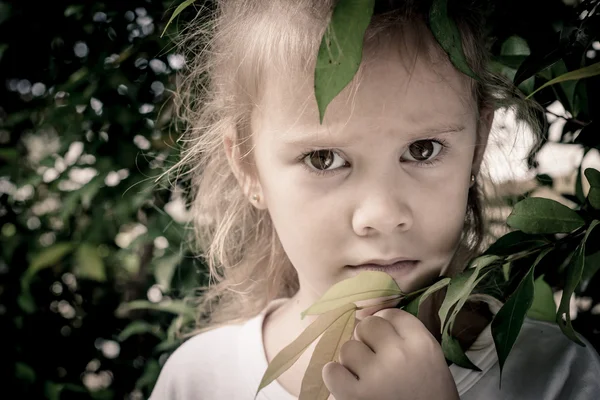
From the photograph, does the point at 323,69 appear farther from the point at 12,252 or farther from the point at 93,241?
the point at 12,252

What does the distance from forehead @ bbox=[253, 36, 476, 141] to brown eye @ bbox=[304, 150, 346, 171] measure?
0.13 ft

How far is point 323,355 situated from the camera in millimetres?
741

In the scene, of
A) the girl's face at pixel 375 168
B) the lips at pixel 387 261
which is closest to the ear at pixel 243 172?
the girl's face at pixel 375 168

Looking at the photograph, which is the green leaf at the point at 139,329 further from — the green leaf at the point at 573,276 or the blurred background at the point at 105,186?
the green leaf at the point at 573,276

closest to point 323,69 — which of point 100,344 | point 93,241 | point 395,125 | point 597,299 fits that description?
point 395,125

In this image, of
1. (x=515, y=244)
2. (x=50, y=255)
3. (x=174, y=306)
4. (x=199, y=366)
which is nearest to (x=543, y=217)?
(x=515, y=244)

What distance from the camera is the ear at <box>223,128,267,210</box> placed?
41.7 inches

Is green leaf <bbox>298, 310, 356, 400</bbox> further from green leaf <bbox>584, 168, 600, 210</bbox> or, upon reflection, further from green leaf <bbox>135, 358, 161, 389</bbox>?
green leaf <bbox>135, 358, 161, 389</bbox>

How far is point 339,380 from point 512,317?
21cm

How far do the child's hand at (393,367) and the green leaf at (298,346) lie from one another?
53 millimetres

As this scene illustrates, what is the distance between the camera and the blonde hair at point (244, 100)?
2.76 ft

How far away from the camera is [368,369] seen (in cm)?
76

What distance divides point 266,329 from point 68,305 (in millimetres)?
734

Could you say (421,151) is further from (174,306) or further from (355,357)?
(174,306)
